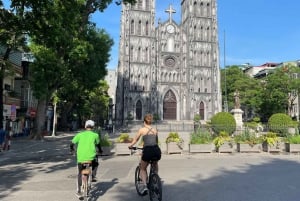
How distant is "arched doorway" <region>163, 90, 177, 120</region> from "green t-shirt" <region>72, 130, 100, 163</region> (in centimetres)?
6165

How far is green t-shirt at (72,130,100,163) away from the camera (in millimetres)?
7516

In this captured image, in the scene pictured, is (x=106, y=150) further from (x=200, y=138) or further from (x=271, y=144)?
(x=271, y=144)

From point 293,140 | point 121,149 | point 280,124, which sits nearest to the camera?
point 121,149

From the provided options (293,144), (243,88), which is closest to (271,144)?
(293,144)

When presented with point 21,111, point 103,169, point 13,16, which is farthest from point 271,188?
point 21,111

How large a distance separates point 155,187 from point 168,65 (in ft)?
210

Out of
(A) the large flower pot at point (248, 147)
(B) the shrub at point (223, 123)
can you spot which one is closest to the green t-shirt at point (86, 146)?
(A) the large flower pot at point (248, 147)

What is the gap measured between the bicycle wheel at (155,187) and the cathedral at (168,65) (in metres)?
58.1

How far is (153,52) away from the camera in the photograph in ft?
224

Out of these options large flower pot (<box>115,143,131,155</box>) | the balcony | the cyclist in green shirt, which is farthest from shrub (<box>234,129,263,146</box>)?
the balcony

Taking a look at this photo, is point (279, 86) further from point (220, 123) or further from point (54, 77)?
point (54, 77)

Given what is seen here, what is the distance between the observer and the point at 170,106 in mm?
69688

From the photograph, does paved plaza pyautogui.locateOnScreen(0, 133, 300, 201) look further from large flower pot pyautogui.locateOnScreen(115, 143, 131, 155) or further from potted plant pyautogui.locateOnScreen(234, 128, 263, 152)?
potted plant pyautogui.locateOnScreen(234, 128, 263, 152)

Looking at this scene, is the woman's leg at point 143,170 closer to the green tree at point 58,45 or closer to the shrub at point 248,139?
the green tree at point 58,45
